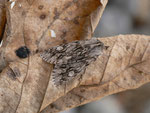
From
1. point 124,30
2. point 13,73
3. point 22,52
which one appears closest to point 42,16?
point 22,52

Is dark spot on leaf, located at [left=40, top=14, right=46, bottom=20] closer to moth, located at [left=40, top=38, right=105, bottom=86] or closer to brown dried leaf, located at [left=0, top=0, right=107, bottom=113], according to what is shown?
brown dried leaf, located at [left=0, top=0, right=107, bottom=113]

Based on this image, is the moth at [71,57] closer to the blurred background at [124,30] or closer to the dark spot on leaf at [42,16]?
the dark spot on leaf at [42,16]

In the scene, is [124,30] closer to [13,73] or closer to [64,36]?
[64,36]

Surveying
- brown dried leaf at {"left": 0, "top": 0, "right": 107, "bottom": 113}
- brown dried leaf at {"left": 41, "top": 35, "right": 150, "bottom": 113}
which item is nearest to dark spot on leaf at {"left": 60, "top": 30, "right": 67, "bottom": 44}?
brown dried leaf at {"left": 0, "top": 0, "right": 107, "bottom": 113}

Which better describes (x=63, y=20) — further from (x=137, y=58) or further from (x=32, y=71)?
(x=137, y=58)

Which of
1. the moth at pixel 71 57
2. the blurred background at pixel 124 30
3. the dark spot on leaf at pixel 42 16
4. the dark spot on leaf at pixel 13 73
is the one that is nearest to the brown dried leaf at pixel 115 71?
the moth at pixel 71 57
